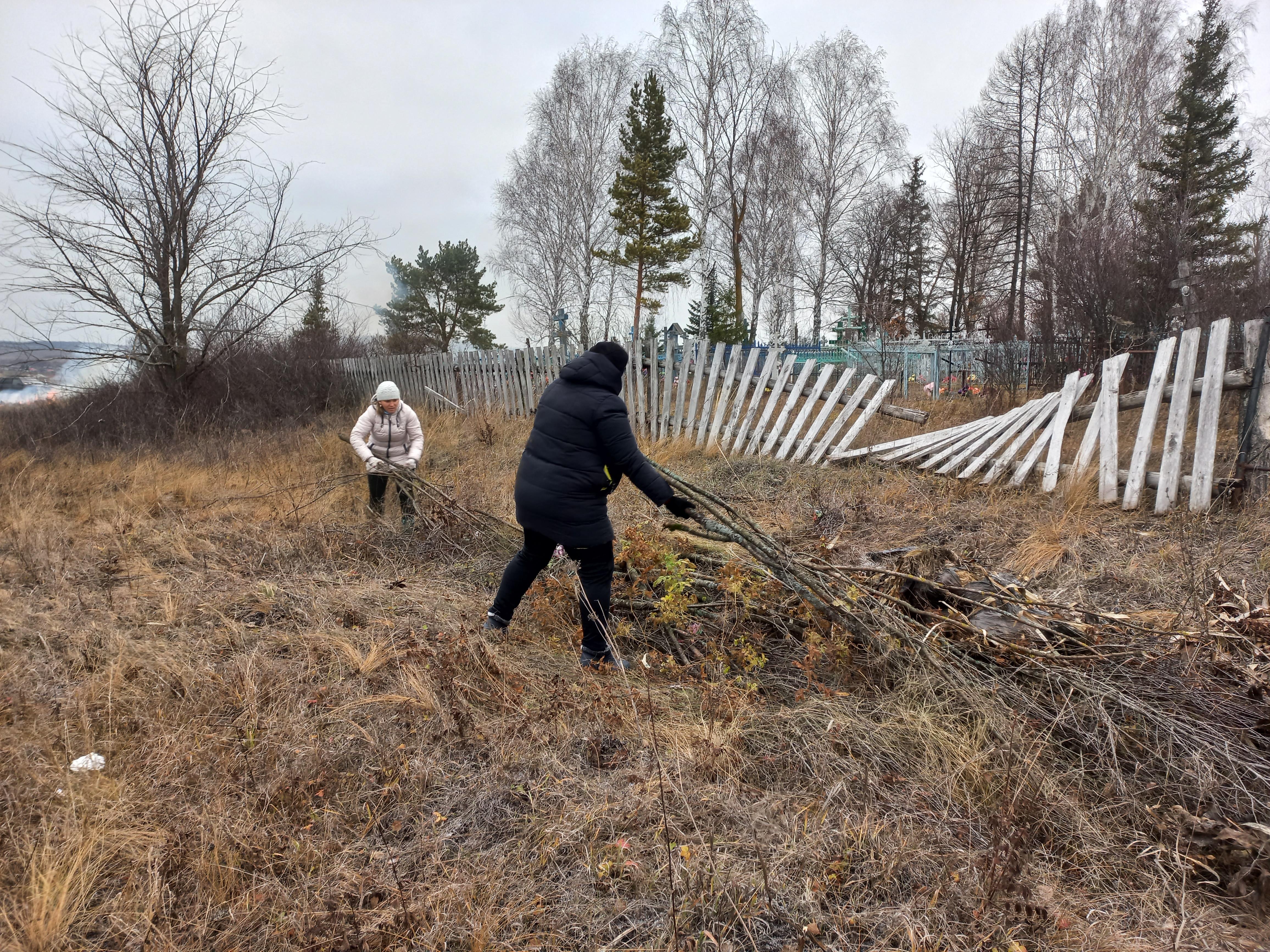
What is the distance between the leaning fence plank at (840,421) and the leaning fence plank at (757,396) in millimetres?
893

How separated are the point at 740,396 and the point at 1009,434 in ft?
9.52

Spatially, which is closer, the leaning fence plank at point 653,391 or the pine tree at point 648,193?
the leaning fence plank at point 653,391

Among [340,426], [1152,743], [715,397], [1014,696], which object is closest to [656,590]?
[1014,696]

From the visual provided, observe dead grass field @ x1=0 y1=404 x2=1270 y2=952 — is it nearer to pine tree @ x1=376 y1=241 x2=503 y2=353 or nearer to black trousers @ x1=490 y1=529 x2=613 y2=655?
black trousers @ x1=490 y1=529 x2=613 y2=655

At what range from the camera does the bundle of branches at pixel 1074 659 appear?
1.96 m

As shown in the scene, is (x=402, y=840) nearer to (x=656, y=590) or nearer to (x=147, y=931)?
(x=147, y=931)

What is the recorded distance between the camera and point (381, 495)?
5645 millimetres

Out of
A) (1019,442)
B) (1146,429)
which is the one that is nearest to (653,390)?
(1019,442)

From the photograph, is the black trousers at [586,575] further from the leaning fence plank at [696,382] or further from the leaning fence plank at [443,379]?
the leaning fence plank at [443,379]

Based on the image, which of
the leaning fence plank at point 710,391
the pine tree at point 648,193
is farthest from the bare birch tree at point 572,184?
the leaning fence plank at point 710,391

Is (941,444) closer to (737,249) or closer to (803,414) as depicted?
(803,414)

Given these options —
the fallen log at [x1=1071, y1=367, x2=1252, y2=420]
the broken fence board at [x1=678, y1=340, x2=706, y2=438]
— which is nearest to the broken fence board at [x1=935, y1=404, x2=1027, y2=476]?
the fallen log at [x1=1071, y1=367, x2=1252, y2=420]

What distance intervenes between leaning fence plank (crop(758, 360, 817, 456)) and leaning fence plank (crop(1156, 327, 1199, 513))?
3.11 m

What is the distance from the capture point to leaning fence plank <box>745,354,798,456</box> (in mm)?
7047
